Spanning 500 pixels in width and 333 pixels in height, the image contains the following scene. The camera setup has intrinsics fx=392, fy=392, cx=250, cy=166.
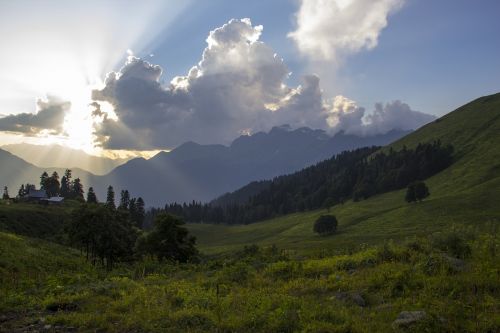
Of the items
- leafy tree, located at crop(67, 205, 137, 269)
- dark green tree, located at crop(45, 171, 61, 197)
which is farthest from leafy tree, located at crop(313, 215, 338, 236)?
dark green tree, located at crop(45, 171, 61, 197)

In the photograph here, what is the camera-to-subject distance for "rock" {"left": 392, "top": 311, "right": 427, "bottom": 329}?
9.95 m

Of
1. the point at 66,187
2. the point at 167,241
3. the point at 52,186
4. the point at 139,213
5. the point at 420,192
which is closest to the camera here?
the point at 167,241

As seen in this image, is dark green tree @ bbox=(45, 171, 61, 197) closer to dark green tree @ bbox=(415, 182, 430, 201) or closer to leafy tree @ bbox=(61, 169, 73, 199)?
leafy tree @ bbox=(61, 169, 73, 199)

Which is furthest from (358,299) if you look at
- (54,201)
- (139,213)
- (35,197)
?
(139,213)

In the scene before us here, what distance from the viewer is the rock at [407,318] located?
995 centimetres

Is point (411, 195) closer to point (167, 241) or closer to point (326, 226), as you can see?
point (326, 226)

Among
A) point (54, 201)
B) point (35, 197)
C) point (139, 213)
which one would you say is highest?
point (35, 197)

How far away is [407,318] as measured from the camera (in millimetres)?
10211

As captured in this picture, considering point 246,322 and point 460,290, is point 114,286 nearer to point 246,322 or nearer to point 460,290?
point 246,322

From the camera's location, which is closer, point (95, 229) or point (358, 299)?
point (358, 299)

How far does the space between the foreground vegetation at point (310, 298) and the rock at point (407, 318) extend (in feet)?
0.19

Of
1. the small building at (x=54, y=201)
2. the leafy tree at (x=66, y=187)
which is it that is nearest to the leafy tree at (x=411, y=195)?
the small building at (x=54, y=201)

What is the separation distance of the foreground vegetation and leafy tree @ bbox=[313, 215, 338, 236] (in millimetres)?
115987

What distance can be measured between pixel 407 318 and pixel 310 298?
374cm
